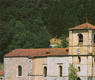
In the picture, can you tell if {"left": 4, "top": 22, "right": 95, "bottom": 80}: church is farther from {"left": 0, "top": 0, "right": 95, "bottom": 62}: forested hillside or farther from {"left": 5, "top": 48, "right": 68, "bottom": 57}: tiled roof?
{"left": 0, "top": 0, "right": 95, "bottom": 62}: forested hillside

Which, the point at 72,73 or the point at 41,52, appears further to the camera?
the point at 41,52

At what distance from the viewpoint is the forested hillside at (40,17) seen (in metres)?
109

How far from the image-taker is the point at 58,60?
6350 cm

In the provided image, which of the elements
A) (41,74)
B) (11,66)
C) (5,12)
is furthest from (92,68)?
(5,12)

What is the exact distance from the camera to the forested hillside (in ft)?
359

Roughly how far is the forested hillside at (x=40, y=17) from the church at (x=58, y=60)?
32.2 meters

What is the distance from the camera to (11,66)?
227ft

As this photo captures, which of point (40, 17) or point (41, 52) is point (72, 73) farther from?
point (40, 17)

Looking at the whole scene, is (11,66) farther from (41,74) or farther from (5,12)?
(5,12)

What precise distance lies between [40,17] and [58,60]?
222 ft

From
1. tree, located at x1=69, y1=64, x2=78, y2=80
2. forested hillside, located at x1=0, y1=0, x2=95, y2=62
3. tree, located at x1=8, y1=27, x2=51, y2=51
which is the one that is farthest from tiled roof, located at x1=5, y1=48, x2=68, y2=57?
forested hillside, located at x1=0, y1=0, x2=95, y2=62

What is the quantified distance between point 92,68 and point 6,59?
15.3 m

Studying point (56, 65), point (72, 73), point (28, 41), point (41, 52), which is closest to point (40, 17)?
point (28, 41)

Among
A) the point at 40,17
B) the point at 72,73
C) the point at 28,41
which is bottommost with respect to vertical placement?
the point at 72,73
